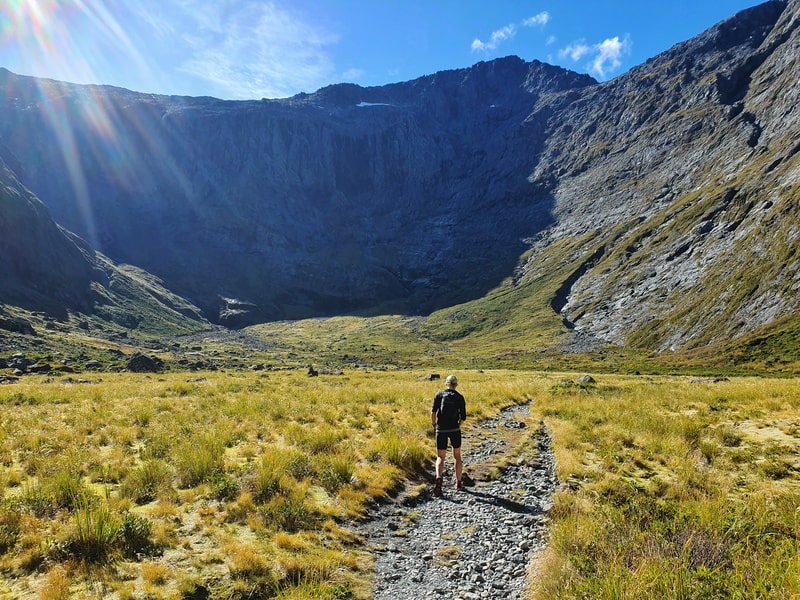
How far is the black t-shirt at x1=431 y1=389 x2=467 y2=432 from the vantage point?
1332cm

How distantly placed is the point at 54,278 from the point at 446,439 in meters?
209

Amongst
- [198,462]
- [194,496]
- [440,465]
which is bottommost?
[440,465]

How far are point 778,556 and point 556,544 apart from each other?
3.21m

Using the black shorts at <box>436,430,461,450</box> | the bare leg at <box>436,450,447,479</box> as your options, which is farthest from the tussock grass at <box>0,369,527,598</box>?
the black shorts at <box>436,430,461,450</box>

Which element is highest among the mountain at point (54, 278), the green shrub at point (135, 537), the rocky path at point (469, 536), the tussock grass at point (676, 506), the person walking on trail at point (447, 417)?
the mountain at point (54, 278)

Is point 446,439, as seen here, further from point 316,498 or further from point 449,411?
point 316,498

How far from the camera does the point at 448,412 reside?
43.9ft

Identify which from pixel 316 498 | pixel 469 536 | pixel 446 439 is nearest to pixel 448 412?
pixel 446 439

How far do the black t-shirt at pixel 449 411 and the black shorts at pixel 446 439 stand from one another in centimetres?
12

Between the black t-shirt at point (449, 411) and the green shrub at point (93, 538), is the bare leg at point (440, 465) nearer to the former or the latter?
the black t-shirt at point (449, 411)

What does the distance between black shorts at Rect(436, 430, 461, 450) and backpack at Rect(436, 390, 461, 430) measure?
19 centimetres

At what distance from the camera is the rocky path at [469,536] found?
24.7 feet

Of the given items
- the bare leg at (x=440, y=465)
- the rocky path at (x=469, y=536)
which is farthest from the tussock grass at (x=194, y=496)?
the bare leg at (x=440, y=465)

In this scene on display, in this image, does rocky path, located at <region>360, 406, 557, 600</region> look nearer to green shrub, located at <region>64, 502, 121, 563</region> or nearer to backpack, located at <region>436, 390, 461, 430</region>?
backpack, located at <region>436, 390, 461, 430</region>
